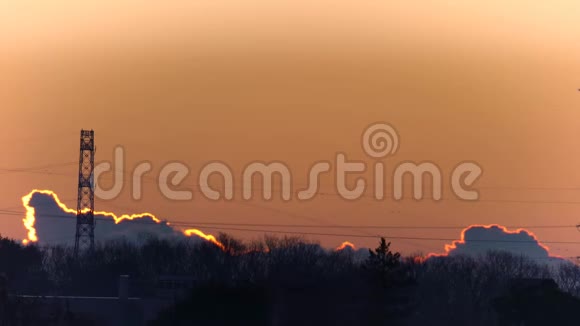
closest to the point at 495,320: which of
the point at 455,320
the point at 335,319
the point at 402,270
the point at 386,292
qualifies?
the point at 455,320

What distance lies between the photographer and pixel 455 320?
4412 inches

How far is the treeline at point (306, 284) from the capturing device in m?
77.0

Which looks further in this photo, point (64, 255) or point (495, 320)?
point (64, 255)

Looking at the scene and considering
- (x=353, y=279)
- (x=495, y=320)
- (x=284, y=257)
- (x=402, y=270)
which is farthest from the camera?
(x=284, y=257)

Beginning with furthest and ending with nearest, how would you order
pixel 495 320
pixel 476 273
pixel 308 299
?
pixel 476 273 → pixel 495 320 → pixel 308 299

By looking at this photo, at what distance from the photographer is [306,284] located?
7744 centimetres

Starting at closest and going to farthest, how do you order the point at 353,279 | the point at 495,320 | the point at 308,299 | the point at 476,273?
the point at 308,299 → the point at 353,279 → the point at 495,320 → the point at 476,273

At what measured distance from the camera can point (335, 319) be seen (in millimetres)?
75938

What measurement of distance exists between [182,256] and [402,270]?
69517 mm

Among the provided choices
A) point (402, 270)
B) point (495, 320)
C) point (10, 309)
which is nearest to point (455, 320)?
point (495, 320)

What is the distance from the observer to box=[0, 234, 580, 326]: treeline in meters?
77.0

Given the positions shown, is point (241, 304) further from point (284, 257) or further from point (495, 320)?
→ point (284, 257)

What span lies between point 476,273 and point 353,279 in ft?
252

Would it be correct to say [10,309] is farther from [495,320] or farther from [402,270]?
[495,320]
